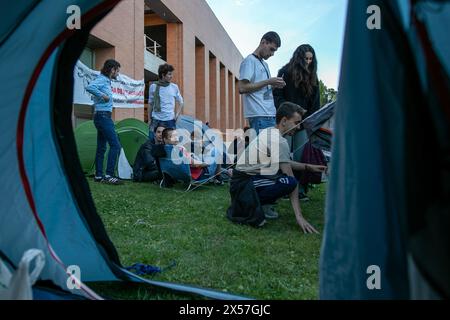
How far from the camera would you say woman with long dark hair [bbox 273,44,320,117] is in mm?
3635

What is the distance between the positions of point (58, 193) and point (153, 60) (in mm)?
13869

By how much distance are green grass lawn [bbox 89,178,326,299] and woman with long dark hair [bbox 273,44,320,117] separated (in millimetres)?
1123

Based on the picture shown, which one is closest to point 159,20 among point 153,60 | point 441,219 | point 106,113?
point 153,60

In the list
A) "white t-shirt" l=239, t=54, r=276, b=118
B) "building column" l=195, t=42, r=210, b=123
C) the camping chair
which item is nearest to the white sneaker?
"white t-shirt" l=239, t=54, r=276, b=118

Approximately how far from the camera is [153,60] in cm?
1480

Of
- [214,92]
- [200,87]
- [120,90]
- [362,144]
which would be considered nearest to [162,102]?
[120,90]

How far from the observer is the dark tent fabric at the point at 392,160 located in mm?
810

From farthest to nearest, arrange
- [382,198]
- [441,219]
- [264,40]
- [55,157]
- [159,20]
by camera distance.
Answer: [159,20] < [264,40] < [55,157] < [382,198] < [441,219]

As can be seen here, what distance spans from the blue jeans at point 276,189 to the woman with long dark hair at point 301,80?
1085 millimetres

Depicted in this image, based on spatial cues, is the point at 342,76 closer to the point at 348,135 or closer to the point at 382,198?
the point at 348,135

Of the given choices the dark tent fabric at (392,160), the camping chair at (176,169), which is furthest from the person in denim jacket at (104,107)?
the dark tent fabric at (392,160)

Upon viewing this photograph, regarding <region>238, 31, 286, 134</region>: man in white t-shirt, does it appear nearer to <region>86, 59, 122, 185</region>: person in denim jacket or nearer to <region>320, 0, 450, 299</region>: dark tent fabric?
<region>86, 59, 122, 185</region>: person in denim jacket

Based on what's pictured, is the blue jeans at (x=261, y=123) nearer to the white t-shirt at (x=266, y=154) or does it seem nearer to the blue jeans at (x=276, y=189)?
the white t-shirt at (x=266, y=154)

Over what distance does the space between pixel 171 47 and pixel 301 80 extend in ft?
43.6
